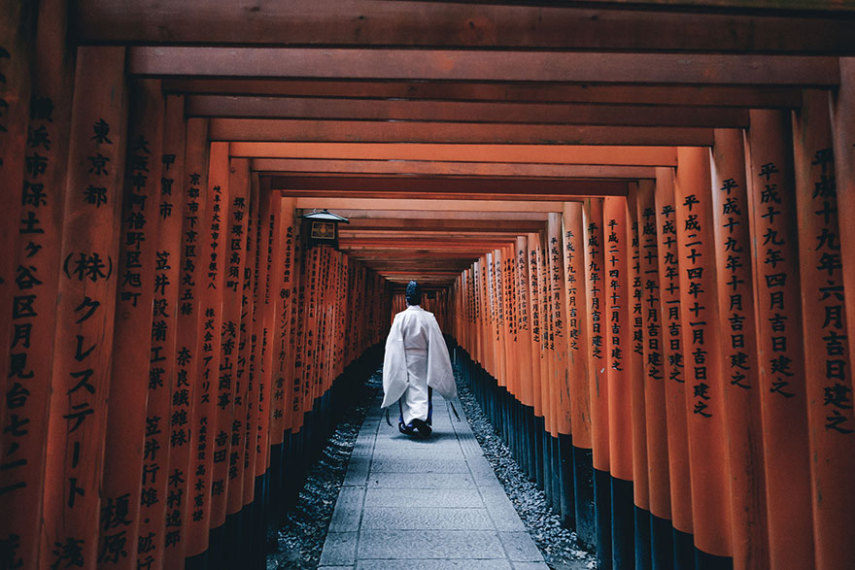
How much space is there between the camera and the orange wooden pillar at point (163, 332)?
7.75ft

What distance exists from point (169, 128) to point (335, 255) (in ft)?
19.8

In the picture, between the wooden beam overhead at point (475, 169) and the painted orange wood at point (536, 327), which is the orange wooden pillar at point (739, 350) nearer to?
the wooden beam overhead at point (475, 169)

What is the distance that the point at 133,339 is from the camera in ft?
7.19

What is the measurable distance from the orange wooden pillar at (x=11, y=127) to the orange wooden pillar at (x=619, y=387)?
12.0ft

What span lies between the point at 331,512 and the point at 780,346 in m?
4.72

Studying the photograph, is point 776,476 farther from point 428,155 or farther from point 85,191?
point 85,191

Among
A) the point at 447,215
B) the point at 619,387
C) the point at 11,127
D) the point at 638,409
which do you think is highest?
the point at 447,215

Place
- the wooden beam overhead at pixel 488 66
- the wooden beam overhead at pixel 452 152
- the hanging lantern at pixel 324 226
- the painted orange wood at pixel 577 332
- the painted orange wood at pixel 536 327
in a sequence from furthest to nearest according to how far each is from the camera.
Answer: the painted orange wood at pixel 536 327 → the hanging lantern at pixel 324 226 → the painted orange wood at pixel 577 332 → the wooden beam overhead at pixel 452 152 → the wooden beam overhead at pixel 488 66

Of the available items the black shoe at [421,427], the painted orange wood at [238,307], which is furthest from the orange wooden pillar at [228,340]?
the black shoe at [421,427]

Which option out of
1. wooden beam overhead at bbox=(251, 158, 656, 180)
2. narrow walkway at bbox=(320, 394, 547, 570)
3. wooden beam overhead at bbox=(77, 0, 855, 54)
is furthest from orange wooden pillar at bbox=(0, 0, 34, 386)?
narrow walkway at bbox=(320, 394, 547, 570)

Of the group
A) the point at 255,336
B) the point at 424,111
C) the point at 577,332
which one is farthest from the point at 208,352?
the point at 577,332

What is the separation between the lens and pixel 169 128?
2477mm

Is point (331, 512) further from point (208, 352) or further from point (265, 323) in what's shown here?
point (208, 352)

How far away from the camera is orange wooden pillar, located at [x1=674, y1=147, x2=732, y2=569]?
8.71 ft
